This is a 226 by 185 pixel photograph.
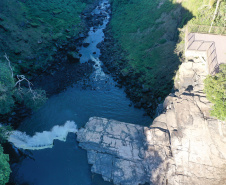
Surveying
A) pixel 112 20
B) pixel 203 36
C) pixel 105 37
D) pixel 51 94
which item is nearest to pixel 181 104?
pixel 203 36

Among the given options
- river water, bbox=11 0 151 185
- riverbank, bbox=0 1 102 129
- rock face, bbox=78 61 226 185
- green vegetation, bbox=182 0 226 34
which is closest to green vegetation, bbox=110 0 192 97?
green vegetation, bbox=182 0 226 34

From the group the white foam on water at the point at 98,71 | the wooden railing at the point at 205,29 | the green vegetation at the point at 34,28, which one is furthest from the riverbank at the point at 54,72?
the wooden railing at the point at 205,29

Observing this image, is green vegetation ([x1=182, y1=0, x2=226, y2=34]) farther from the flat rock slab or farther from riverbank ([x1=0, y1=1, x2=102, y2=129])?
riverbank ([x1=0, y1=1, x2=102, y2=129])

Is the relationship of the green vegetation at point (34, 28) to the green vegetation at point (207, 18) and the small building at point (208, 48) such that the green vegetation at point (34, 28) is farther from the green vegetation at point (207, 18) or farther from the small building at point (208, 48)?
the green vegetation at point (207, 18)

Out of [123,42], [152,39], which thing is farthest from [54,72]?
[152,39]

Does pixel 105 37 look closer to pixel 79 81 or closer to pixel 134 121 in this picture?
pixel 79 81

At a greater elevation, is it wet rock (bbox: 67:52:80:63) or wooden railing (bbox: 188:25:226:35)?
wet rock (bbox: 67:52:80:63)

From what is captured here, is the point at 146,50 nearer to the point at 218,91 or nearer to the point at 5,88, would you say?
the point at 218,91
